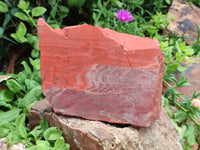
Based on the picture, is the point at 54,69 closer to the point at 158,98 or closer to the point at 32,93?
the point at 32,93

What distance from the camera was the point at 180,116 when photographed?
204 cm

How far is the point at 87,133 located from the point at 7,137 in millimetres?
450

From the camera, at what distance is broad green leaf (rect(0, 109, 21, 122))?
1619 millimetres

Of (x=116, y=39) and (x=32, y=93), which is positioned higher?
(x=116, y=39)

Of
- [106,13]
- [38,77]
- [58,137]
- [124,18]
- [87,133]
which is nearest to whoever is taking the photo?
[87,133]

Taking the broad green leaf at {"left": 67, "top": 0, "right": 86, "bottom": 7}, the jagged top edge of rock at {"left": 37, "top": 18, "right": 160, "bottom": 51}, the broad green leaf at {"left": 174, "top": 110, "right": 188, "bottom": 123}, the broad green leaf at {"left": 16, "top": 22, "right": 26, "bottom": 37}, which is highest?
the jagged top edge of rock at {"left": 37, "top": 18, "right": 160, "bottom": 51}

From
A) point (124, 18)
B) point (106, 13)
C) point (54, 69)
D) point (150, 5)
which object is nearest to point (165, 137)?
point (54, 69)

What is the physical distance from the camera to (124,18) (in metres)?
2.27

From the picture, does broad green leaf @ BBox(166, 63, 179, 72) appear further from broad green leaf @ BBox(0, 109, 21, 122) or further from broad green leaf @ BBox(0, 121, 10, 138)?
broad green leaf @ BBox(0, 121, 10, 138)

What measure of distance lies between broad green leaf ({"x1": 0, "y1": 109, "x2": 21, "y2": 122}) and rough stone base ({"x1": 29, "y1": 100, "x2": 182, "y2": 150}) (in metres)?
0.12

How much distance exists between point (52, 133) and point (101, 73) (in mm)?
447

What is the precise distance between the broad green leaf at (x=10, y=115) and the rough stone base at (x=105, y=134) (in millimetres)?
117

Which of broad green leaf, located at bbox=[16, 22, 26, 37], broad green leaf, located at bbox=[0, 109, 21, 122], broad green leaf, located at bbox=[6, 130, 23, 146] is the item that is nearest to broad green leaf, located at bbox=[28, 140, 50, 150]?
broad green leaf, located at bbox=[6, 130, 23, 146]

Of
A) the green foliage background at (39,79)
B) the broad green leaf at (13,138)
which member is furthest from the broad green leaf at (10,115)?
the broad green leaf at (13,138)
